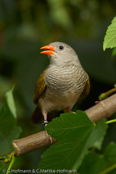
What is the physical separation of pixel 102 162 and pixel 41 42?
2815 mm

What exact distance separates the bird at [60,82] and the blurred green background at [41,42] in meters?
0.27

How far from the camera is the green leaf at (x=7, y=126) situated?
1379 mm

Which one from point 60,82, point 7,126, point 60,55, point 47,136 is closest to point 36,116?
point 60,82

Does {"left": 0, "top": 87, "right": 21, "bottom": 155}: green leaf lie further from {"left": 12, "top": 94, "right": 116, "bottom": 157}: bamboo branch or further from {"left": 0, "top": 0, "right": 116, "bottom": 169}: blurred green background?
{"left": 0, "top": 0, "right": 116, "bottom": 169}: blurred green background

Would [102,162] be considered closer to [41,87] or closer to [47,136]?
[47,136]

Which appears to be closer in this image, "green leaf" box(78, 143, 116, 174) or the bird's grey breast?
"green leaf" box(78, 143, 116, 174)

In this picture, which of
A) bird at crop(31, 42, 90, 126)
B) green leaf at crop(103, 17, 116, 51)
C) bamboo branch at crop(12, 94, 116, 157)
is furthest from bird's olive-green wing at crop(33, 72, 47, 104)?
green leaf at crop(103, 17, 116, 51)

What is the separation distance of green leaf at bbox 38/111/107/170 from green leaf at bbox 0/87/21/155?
0.71ft

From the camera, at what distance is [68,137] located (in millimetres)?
1273

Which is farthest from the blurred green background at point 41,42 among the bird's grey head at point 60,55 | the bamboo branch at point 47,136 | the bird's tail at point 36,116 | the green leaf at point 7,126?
the green leaf at point 7,126

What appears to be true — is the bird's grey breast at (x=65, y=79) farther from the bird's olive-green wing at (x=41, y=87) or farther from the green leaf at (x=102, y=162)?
the green leaf at (x=102, y=162)

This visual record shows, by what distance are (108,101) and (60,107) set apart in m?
1.27

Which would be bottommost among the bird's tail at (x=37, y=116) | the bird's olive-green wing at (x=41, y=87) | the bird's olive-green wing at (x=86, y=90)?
the bird's tail at (x=37, y=116)

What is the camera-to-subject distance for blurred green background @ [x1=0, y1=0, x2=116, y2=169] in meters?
3.14
